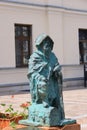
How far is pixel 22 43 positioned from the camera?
17.6 m

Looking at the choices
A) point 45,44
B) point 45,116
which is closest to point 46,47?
point 45,44

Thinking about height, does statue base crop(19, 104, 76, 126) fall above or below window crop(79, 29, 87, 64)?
below

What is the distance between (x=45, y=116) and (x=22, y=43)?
1273 cm

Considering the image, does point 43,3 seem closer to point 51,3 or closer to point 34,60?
point 51,3

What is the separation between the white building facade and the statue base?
11164 mm

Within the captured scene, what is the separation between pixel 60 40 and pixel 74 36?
47.9 inches

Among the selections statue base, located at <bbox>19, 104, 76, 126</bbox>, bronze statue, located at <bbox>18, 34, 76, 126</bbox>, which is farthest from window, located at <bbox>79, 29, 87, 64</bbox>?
statue base, located at <bbox>19, 104, 76, 126</bbox>

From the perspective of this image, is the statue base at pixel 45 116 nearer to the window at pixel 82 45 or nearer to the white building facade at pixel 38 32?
the white building facade at pixel 38 32

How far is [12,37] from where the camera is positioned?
16875mm

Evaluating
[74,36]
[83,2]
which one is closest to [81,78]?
[74,36]

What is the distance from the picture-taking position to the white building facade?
54.5ft

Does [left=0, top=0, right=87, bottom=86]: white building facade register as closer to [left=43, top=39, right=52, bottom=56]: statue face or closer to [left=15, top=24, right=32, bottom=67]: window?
[left=15, top=24, right=32, bottom=67]: window

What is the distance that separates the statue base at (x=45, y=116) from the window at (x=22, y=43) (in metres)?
12.2

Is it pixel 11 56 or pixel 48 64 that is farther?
pixel 11 56
